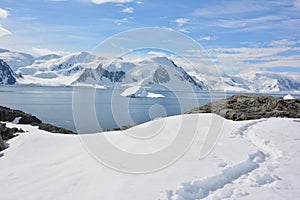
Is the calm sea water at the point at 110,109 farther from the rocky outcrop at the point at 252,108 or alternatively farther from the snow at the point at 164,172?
the snow at the point at 164,172

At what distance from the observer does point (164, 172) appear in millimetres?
8320

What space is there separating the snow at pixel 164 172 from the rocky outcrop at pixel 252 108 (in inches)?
244

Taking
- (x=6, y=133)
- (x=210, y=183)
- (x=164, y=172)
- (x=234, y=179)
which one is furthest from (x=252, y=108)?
(x=6, y=133)

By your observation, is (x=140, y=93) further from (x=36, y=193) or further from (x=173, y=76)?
(x=36, y=193)

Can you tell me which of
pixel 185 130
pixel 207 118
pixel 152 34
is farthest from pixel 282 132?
pixel 152 34

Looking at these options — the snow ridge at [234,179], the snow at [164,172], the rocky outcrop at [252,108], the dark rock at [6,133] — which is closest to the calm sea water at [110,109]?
the rocky outcrop at [252,108]

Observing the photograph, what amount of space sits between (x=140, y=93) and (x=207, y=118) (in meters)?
115

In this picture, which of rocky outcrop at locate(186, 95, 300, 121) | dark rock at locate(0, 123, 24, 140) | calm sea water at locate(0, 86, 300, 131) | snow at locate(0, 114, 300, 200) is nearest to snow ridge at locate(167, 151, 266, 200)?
snow at locate(0, 114, 300, 200)

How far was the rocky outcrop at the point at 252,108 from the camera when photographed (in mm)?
19547

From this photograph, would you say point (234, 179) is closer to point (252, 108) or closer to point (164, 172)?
point (164, 172)

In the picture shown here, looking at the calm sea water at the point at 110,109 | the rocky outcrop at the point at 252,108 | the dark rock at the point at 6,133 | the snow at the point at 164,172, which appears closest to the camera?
the snow at the point at 164,172

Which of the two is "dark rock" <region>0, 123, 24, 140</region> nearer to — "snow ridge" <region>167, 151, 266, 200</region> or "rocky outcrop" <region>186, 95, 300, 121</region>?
"snow ridge" <region>167, 151, 266, 200</region>

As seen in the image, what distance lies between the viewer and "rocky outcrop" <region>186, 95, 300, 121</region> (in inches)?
770

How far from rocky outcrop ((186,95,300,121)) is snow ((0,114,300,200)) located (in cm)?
619
